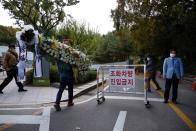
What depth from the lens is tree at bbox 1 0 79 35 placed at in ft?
81.3

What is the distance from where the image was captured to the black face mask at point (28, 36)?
31.8 feet

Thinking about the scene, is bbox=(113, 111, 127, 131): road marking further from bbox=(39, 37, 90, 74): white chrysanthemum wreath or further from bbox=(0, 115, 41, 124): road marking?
bbox=(39, 37, 90, 74): white chrysanthemum wreath

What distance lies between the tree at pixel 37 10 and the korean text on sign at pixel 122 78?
1310 centimetres

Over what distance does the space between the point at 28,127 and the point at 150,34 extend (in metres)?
22.9

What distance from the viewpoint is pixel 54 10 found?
26062 mm

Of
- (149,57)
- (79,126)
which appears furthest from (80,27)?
(79,126)

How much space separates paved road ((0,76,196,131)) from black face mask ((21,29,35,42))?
73.9 inches

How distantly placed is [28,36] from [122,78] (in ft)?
10.7

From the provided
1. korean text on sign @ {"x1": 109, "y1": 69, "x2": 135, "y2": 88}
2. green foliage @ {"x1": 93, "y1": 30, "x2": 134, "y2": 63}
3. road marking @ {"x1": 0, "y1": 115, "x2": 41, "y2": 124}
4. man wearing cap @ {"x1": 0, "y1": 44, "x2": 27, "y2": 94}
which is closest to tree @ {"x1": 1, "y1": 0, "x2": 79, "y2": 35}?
man wearing cap @ {"x1": 0, "y1": 44, "x2": 27, "y2": 94}

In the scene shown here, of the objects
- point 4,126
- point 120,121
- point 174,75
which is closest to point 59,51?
point 120,121

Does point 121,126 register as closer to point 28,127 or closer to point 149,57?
point 28,127

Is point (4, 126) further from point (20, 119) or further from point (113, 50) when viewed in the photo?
point (113, 50)

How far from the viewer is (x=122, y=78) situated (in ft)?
37.7

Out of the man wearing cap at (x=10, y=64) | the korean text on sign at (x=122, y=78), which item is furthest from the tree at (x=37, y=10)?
A: the korean text on sign at (x=122, y=78)
